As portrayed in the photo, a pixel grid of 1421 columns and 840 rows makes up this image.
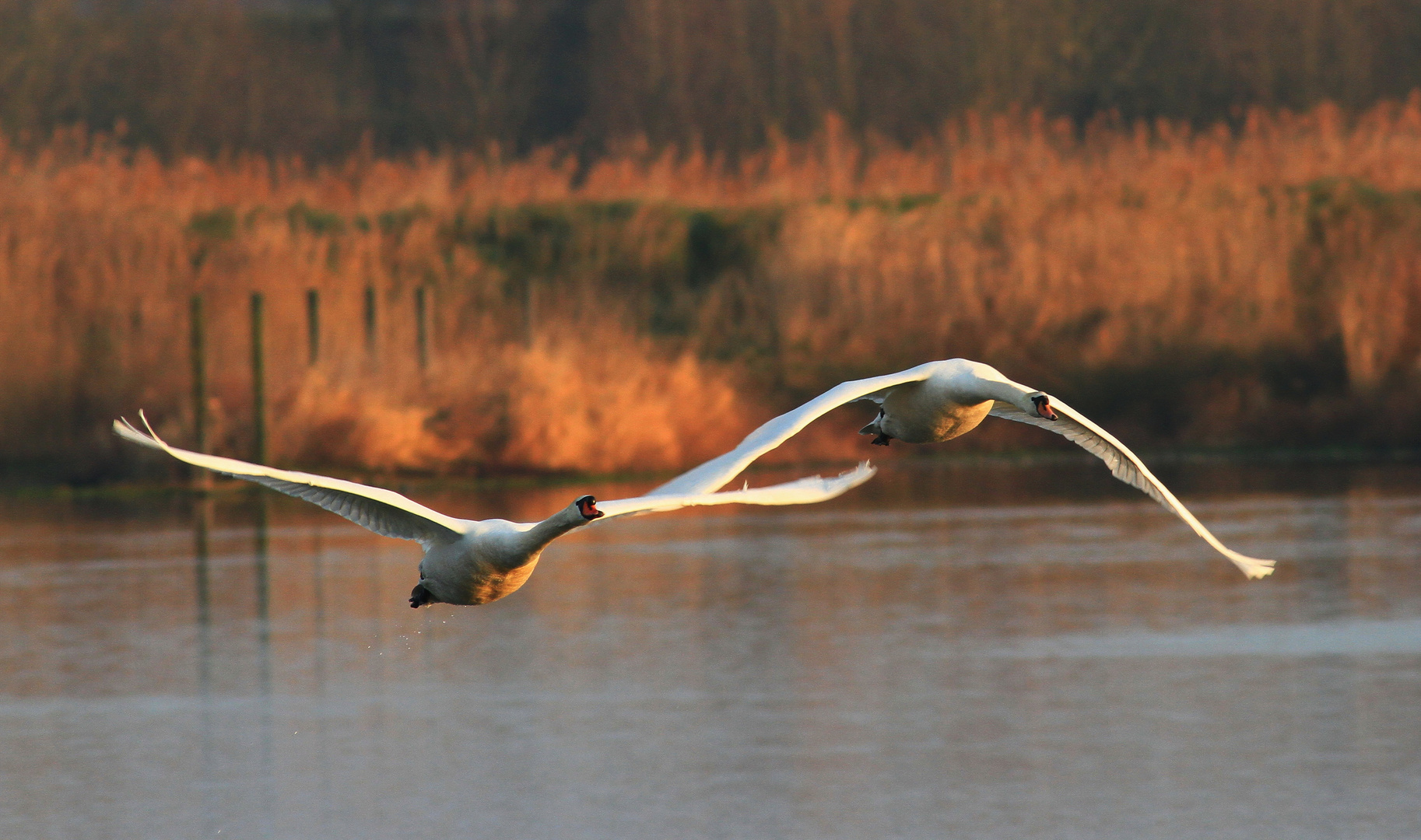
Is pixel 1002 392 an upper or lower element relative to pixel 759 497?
upper

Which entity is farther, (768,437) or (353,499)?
(353,499)

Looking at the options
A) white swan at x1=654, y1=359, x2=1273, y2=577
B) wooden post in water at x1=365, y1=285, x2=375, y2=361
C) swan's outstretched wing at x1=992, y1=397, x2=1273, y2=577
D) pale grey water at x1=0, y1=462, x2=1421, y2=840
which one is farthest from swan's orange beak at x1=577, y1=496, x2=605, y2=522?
wooden post in water at x1=365, y1=285, x2=375, y2=361

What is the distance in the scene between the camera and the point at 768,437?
895 centimetres

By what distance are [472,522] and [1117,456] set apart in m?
2.79

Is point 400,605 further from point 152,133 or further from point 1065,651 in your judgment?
point 152,133

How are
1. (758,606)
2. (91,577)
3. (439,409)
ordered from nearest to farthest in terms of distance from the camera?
(758,606), (91,577), (439,409)

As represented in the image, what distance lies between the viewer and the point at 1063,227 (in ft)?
88.8

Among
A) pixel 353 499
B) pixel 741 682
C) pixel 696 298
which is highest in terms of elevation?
pixel 696 298

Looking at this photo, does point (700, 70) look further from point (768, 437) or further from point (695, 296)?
point (768, 437)

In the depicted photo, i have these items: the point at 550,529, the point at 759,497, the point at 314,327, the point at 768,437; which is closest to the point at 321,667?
the point at 768,437

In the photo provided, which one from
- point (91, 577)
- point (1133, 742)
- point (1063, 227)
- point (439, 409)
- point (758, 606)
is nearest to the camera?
point (1133, 742)

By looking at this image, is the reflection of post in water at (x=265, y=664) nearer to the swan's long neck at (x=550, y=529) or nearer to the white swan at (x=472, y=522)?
the white swan at (x=472, y=522)

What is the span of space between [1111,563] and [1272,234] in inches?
384

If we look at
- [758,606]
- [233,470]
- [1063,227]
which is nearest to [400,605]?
[758,606]
